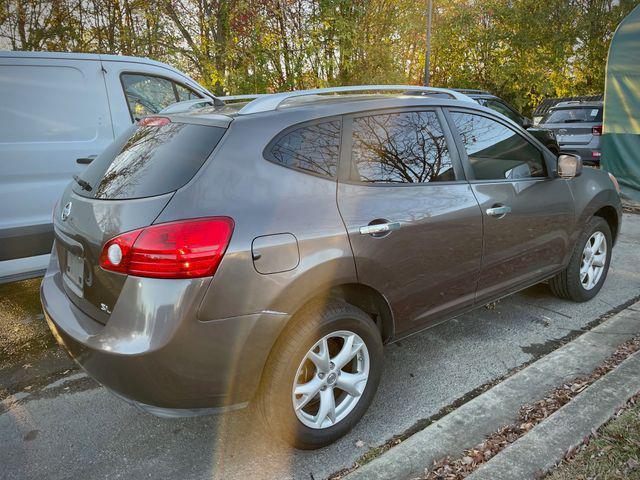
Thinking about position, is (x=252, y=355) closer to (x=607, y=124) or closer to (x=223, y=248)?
(x=223, y=248)

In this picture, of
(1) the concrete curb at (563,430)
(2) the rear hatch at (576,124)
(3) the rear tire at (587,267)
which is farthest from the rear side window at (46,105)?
(2) the rear hatch at (576,124)

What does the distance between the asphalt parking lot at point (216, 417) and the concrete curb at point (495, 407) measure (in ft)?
0.62

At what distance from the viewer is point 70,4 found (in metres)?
9.49

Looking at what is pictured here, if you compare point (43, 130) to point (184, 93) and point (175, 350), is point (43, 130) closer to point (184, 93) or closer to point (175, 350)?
point (184, 93)

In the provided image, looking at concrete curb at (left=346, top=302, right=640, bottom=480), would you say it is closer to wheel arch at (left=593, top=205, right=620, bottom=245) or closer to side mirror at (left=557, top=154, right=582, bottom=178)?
wheel arch at (left=593, top=205, right=620, bottom=245)

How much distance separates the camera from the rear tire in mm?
3908

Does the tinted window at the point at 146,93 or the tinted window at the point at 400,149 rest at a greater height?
the tinted window at the point at 146,93

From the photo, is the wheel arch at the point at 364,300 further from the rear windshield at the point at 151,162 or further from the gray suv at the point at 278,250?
the rear windshield at the point at 151,162

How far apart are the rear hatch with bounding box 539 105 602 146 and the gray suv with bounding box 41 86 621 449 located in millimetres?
8832

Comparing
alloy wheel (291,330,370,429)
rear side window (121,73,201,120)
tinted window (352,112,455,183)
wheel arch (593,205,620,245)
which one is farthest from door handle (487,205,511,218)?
rear side window (121,73,201,120)

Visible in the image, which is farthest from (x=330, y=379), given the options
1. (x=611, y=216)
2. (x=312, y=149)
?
(x=611, y=216)

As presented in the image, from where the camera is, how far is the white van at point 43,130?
3865 mm

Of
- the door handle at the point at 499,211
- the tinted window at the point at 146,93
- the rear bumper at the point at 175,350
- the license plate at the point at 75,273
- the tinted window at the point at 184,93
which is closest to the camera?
the rear bumper at the point at 175,350

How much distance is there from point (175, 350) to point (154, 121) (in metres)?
1.31
